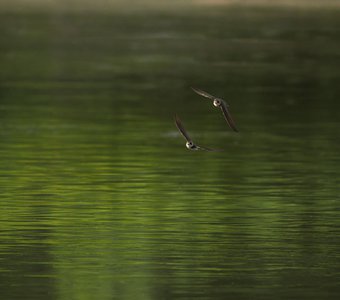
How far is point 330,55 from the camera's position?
3825 centimetres

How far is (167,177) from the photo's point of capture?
58.1 ft

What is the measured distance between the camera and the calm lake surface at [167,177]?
474 inches

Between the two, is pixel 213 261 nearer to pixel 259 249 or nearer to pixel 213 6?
pixel 259 249

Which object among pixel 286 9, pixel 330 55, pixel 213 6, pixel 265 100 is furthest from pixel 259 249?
pixel 213 6

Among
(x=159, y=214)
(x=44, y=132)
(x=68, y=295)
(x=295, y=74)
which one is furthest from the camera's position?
(x=295, y=74)

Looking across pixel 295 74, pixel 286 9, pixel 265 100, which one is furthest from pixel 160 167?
pixel 286 9

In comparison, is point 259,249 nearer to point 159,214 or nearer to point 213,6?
point 159,214

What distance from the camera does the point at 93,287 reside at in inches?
454

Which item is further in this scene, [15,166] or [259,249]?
[15,166]

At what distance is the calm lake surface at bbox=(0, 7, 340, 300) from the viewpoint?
12.0 metres

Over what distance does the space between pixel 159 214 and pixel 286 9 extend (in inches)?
1962

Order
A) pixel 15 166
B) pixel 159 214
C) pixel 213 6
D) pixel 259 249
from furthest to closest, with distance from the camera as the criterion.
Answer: pixel 213 6, pixel 15 166, pixel 159 214, pixel 259 249

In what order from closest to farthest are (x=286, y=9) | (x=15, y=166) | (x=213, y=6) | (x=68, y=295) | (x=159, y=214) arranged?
(x=68, y=295)
(x=159, y=214)
(x=15, y=166)
(x=286, y=9)
(x=213, y=6)

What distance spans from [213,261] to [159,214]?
7.97ft
